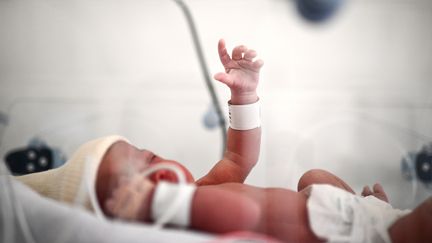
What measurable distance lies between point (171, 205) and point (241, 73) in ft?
1.22

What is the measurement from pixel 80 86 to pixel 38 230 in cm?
45

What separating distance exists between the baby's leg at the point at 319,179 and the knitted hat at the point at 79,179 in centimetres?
41

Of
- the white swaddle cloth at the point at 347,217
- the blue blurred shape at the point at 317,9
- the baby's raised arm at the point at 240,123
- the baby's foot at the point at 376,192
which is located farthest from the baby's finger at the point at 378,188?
the blue blurred shape at the point at 317,9

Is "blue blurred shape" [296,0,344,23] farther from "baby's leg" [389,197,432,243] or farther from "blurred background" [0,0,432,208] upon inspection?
"baby's leg" [389,197,432,243]

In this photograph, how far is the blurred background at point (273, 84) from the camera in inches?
38.3

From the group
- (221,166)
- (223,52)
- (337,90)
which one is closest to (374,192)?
(337,90)

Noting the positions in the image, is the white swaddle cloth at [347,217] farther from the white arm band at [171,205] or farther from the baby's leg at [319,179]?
the white arm band at [171,205]

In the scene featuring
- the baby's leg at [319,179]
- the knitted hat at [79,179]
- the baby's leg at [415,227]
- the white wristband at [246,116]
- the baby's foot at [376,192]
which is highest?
the white wristband at [246,116]

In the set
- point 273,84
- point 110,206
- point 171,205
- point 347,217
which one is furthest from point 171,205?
point 273,84

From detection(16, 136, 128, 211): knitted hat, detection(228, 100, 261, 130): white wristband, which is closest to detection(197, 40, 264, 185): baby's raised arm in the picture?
detection(228, 100, 261, 130): white wristband

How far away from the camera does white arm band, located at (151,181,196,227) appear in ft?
2.13

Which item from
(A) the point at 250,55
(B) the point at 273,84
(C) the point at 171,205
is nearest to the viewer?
(C) the point at 171,205

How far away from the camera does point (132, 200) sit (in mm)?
656

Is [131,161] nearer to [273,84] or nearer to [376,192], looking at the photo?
[273,84]
